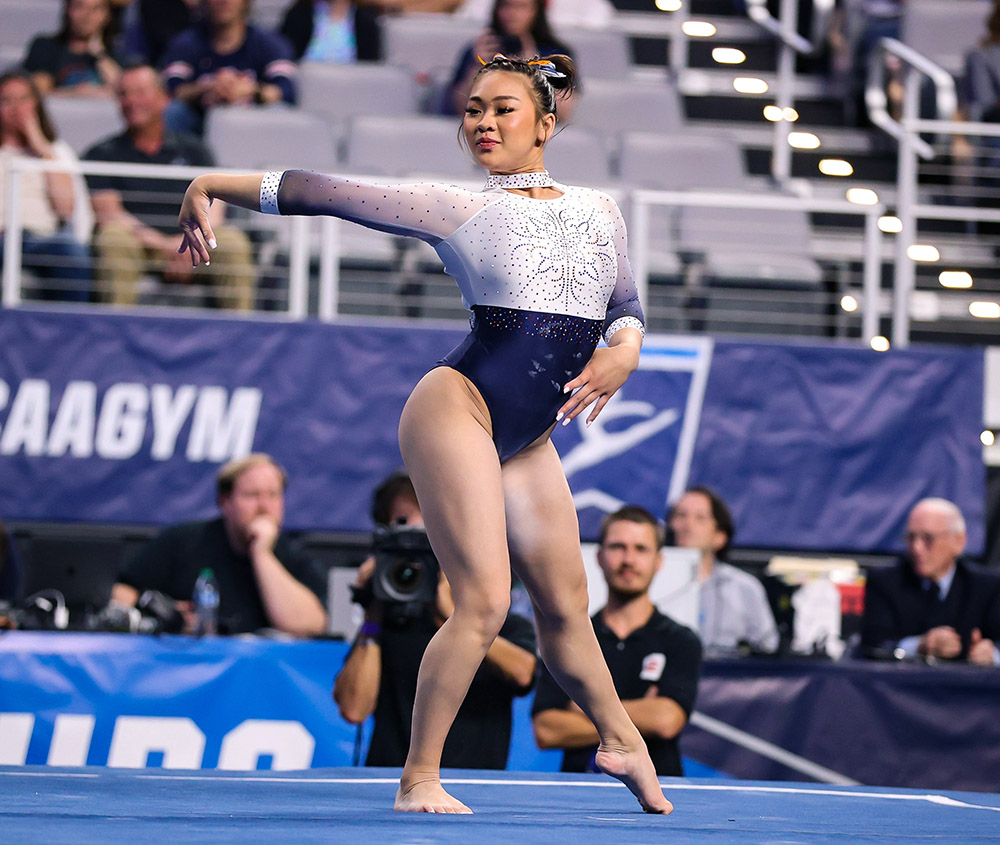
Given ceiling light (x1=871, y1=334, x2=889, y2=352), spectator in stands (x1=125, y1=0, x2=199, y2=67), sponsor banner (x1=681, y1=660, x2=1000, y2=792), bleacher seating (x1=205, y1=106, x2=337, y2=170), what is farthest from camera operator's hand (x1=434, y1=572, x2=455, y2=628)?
spectator in stands (x1=125, y1=0, x2=199, y2=67)

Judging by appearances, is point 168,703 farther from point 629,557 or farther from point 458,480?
point 458,480

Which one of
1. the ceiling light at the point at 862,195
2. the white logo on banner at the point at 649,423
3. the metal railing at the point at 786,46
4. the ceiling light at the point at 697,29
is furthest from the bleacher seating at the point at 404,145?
the ceiling light at the point at 697,29

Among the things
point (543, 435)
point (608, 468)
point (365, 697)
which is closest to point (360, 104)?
point (608, 468)

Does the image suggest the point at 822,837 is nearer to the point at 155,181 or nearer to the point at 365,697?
the point at 365,697

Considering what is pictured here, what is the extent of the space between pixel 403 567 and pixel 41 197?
413 centimetres

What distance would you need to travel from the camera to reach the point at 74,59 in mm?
8883

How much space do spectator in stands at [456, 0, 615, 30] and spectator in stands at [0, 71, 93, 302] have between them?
123 inches

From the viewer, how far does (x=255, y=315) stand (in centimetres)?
720

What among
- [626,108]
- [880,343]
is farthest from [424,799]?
[626,108]

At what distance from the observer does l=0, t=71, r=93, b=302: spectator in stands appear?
23.9 feet

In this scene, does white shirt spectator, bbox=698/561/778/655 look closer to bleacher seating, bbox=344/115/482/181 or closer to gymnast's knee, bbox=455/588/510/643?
gymnast's knee, bbox=455/588/510/643

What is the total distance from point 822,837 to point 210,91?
6.99m

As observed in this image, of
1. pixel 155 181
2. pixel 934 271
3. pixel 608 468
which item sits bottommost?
pixel 608 468

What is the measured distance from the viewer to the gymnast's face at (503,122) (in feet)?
9.86
